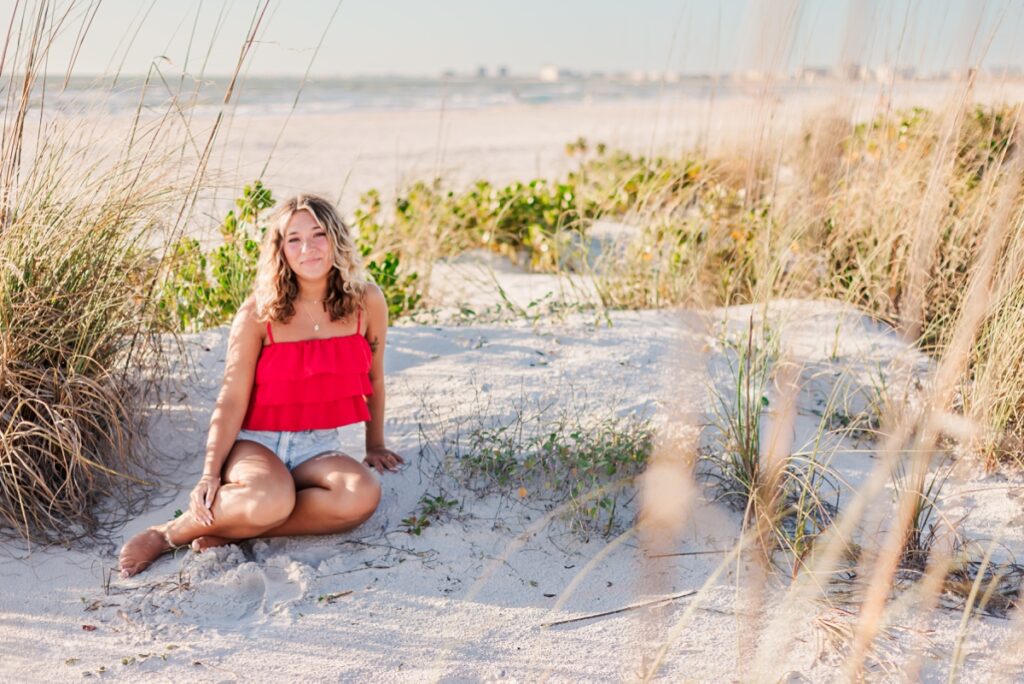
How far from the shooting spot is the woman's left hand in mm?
2936

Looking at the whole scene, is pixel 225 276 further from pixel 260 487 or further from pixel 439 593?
pixel 439 593

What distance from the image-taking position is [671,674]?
2115mm

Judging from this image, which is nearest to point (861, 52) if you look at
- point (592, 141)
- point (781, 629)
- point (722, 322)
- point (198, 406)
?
point (722, 322)

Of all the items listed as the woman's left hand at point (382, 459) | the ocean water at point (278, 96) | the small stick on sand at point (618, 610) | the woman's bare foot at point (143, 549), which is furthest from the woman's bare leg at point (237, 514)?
the ocean water at point (278, 96)

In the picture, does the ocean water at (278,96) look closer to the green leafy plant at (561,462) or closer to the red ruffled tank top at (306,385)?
the red ruffled tank top at (306,385)

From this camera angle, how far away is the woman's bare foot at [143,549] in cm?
255

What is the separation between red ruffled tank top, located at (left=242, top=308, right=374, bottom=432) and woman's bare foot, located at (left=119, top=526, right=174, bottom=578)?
409mm

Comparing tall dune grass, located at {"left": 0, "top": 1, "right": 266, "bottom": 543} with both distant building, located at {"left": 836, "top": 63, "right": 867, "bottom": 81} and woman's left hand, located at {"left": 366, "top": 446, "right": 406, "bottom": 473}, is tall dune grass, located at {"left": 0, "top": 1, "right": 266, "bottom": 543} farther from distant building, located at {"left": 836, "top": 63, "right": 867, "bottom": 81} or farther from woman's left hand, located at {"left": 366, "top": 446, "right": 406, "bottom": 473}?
distant building, located at {"left": 836, "top": 63, "right": 867, "bottom": 81}

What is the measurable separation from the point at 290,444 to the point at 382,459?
30cm

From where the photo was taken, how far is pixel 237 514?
8.46 ft

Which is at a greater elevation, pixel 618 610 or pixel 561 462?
pixel 561 462

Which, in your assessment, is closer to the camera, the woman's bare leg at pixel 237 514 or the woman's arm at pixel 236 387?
the woman's bare leg at pixel 237 514

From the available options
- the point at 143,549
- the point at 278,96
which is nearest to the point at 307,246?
the point at 143,549

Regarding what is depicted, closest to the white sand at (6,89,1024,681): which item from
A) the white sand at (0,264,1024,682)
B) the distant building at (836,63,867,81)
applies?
the white sand at (0,264,1024,682)
